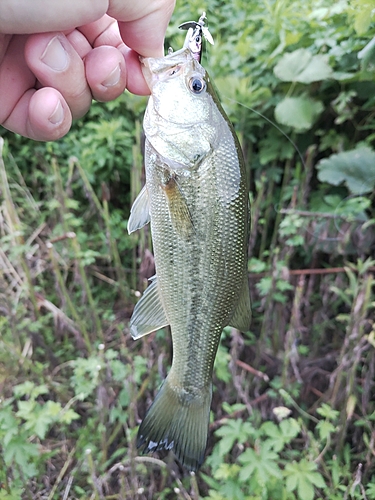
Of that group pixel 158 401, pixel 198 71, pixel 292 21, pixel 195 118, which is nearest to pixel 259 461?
pixel 158 401

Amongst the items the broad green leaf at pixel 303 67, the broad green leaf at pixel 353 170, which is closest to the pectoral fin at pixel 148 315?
the broad green leaf at pixel 353 170

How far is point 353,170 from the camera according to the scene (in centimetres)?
208

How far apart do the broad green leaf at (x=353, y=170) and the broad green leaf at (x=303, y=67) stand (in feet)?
1.37

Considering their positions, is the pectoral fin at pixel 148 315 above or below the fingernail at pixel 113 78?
below

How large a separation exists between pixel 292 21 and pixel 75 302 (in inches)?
83.3

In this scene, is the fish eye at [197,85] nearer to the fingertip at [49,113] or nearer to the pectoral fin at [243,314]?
the fingertip at [49,113]

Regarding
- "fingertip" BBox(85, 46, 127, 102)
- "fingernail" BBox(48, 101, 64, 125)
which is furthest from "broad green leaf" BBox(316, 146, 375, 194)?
"fingernail" BBox(48, 101, 64, 125)

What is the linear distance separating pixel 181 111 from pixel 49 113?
0.36 meters

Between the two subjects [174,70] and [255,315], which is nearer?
[174,70]

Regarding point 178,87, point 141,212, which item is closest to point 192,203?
point 141,212

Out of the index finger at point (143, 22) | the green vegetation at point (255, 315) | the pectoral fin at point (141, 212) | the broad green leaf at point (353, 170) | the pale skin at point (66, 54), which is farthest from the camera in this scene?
the broad green leaf at point (353, 170)

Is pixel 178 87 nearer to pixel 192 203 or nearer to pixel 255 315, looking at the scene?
pixel 192 203

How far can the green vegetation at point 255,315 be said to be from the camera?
1604 mm

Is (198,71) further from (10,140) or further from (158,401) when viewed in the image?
(10,140)
